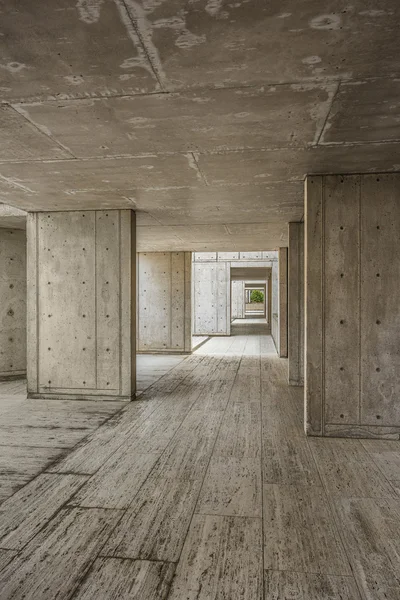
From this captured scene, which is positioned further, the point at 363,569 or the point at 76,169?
the point at 76,169

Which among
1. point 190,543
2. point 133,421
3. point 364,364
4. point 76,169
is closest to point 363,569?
point 190,543

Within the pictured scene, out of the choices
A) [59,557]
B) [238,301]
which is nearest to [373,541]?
[59,557]

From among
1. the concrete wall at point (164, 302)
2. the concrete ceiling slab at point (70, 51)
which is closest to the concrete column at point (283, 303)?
the concrete wall at point (164, 302)

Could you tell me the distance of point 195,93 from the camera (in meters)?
Result: 2.71

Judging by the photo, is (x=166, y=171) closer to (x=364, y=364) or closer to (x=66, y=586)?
(x=364, y=364)

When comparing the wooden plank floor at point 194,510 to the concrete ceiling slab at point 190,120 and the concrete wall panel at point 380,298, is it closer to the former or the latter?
the concrete wall panel at point 380,298

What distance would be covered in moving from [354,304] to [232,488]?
242 cm

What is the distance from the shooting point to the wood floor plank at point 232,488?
2969 mm

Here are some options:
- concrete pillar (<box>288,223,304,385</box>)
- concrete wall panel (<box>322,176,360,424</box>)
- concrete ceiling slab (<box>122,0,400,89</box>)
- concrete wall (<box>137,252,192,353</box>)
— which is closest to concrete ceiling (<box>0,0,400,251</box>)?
concrete ceiling slab (<box>122,0,400,89</box>)

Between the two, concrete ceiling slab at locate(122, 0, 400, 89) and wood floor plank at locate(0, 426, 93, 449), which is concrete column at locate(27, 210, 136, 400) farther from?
concrete ceiling slab at locate(122, 0, 400, 89)

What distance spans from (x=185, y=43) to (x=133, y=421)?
4.15 meters

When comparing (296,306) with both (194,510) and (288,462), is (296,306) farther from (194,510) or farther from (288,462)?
(194,510)

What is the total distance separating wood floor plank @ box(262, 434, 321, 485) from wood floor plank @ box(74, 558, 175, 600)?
1.39 metres

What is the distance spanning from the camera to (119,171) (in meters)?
4.40
